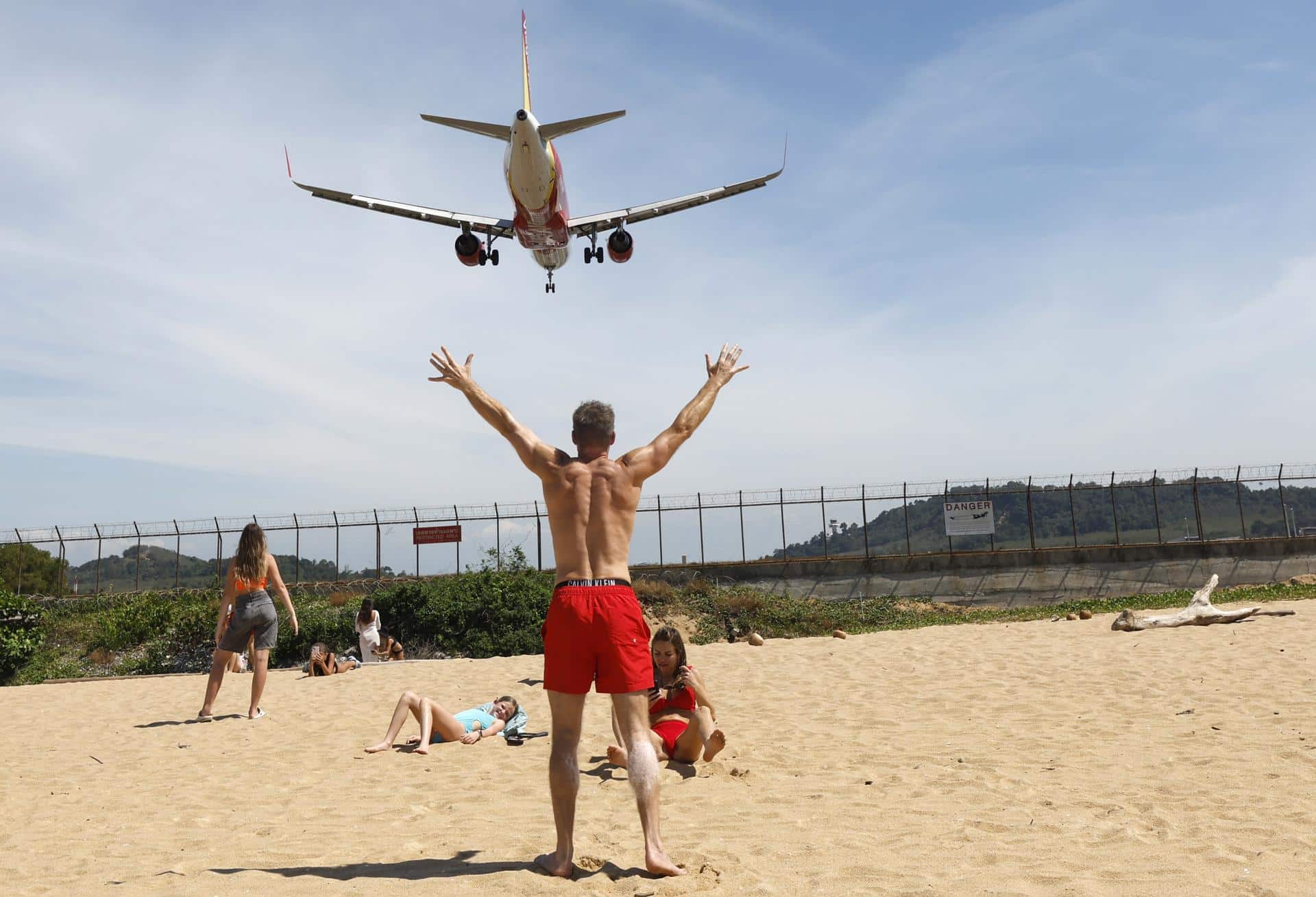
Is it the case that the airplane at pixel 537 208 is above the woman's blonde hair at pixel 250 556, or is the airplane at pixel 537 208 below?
above

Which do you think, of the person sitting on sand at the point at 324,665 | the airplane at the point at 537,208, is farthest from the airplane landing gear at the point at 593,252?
the person sitting on sand at the point at 324,665

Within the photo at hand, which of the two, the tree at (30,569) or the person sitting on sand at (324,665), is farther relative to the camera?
the tree at (30,569)

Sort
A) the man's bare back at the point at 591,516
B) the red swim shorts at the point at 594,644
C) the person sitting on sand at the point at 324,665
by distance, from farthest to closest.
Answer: the person sitting on sand at the point at 324,665 → the man's bare back at the point at 591,516 → the red swim shorts at the point at 594,644

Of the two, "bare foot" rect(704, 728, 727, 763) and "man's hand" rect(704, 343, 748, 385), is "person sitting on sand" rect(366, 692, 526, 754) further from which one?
"man's hand" rect(704, 343, 748, 385)

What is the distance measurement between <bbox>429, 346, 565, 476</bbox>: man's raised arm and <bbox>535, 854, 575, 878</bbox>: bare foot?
1.62 meters

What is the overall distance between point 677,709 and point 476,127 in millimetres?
17783

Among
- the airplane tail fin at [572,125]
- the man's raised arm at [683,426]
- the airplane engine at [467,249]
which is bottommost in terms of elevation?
the man's raised arm at [683,426]

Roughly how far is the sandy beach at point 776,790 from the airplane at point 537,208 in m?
12.3

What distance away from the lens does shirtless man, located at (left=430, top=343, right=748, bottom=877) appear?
356cm

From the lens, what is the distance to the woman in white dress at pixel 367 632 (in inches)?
508

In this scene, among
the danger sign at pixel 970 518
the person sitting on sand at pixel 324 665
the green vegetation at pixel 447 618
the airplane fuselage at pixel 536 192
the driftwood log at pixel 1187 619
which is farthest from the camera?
the danger sign at pixel 970 518

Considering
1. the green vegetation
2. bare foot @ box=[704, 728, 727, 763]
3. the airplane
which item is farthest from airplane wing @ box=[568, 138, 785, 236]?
bare foot @ box=[704, 728, 727, 763]

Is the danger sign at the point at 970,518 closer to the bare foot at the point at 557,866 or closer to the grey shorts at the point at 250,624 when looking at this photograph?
the grey shorts at the point at 250,624

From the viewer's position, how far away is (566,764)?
3.60 m
